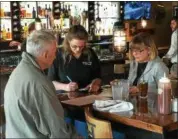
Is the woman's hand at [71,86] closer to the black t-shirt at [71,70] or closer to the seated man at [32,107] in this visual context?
the black t-shirt at [71,70]

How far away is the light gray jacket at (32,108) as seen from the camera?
6.53ft

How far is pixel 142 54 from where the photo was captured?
3180mm

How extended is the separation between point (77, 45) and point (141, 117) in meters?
1.26

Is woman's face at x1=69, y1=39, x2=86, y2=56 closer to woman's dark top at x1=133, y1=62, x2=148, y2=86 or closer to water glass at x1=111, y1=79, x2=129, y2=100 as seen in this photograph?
woman's dark top at x1=133, y1=62, x2=148, y2=86

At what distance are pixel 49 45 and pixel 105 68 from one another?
4.56 m

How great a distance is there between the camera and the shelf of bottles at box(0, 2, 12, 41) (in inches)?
243

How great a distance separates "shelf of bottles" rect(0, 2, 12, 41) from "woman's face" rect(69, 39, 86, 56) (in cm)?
319

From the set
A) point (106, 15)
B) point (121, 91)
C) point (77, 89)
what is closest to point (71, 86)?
point (77, 89)

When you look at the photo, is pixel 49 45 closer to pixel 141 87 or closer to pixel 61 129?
pixel 61 129

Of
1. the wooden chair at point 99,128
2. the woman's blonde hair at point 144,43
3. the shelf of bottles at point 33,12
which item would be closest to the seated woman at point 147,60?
the woman's blonde hair at point 144,43

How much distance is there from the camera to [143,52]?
3170mm

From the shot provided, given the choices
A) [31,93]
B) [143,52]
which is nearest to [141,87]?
[143,52]

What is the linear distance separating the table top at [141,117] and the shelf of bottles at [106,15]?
512 cm

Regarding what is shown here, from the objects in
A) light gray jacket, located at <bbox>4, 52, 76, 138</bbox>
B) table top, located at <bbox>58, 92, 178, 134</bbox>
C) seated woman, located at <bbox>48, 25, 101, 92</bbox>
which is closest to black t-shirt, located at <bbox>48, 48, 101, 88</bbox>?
seated woman, located at <bbox>48, 25, 101, 92</bbox>
